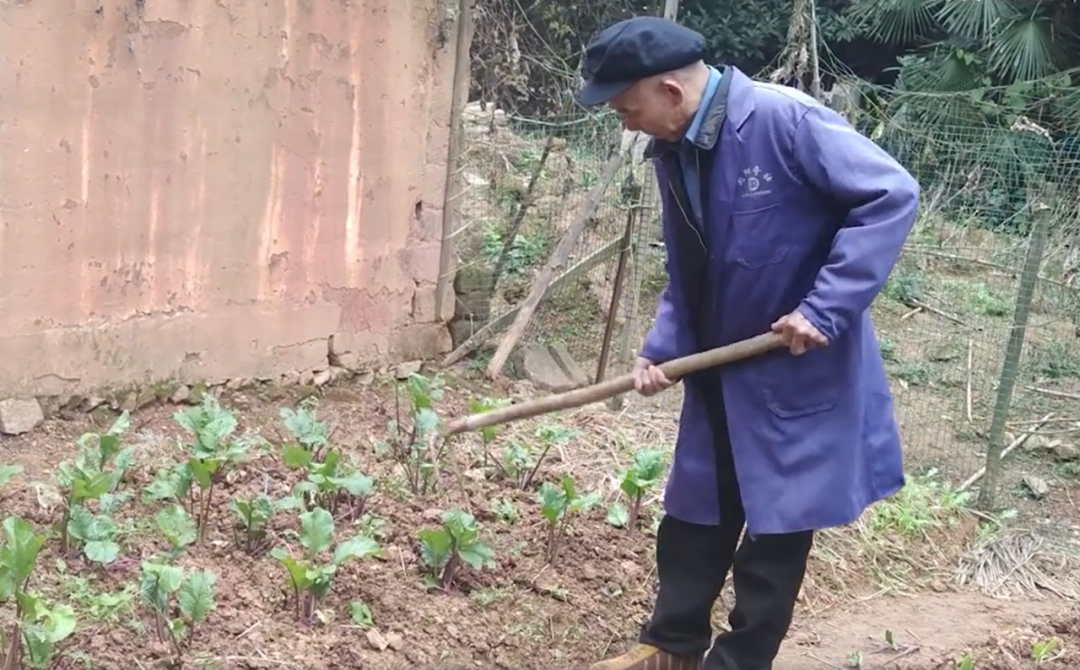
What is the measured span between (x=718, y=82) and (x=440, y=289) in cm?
391

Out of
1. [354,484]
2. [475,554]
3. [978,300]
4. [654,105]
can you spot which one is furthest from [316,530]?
[978,300]

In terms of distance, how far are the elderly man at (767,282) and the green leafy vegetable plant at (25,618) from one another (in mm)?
1646

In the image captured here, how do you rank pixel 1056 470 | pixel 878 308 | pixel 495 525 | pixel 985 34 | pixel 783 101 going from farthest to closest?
pixel 985 34 < pixel 878 308 < pixel 1056 470 < pixel 495 525 < pixel 783 101

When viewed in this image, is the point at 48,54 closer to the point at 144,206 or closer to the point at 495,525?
the point at 144,206

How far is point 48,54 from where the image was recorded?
16.9 feet

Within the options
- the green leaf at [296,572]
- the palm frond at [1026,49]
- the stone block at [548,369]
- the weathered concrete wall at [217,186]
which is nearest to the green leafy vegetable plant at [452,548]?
the green leaf at [296,572]

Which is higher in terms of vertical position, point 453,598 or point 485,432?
point 485,432

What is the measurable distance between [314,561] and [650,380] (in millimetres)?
1281

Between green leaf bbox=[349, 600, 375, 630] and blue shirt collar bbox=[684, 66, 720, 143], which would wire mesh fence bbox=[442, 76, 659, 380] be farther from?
blue shirt collar bbox=[684, 66, 720, 143]

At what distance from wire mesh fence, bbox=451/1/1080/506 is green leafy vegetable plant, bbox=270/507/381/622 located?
9.57 feet

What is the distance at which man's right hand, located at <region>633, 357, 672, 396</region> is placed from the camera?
11.0 feet

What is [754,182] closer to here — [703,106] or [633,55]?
[703,106]

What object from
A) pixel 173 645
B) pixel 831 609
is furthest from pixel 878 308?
pixel 173 645

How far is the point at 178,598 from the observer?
3.38 metres
